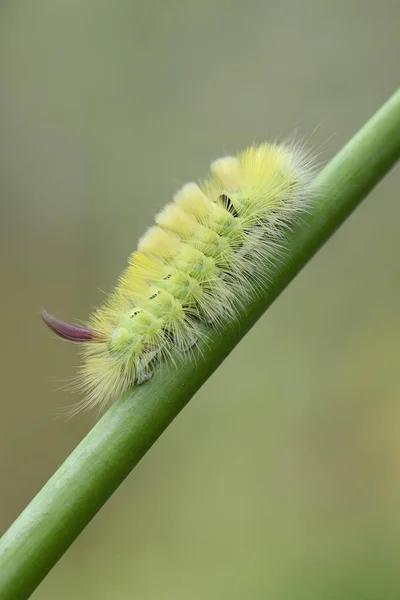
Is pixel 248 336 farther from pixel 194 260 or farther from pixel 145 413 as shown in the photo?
pixel 145 413

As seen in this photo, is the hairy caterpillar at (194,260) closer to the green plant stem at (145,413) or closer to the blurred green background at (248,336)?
the green plant stem at (145,413)

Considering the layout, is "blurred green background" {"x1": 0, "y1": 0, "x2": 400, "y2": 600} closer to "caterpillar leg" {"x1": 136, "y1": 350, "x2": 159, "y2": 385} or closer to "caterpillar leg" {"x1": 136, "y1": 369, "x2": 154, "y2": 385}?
"caterpillar leg" {"x1": 136, "y1": 350, "x2": 159, "y2": 385}

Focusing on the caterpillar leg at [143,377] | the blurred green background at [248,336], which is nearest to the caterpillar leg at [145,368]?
the caterpillar leg at [143,377]

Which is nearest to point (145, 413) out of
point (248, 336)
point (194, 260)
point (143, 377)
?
point (143, 377)

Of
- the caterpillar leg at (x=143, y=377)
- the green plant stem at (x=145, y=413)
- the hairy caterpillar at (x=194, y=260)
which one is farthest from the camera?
the hairy caterpillar at (x=194, y=260)

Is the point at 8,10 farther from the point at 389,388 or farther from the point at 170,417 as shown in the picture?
the point at 170,417
